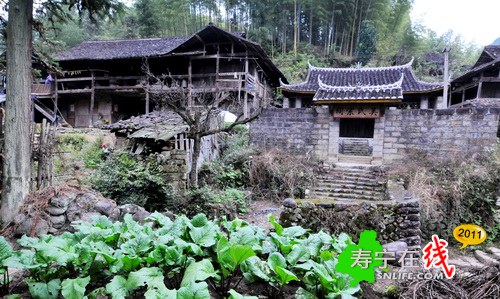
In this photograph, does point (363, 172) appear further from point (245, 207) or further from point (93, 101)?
point (93, 101)

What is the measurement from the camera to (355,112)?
1052 cm

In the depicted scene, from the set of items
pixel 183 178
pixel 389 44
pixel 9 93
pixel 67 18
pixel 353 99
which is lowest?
pixel 183 178

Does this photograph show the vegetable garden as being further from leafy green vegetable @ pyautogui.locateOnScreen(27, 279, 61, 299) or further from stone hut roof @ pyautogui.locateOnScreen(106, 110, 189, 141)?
stone hut roof @ pyautogui.locateOnScreen(106, 110, 189, 141)

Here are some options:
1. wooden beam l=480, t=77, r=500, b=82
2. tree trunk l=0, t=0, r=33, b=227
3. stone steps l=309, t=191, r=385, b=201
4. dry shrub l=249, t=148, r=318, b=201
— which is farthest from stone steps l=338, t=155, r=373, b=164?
wooden beam l=480, t=77, r=500, b=82

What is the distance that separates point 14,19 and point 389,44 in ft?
87.3

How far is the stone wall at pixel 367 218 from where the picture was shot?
5.94 meters

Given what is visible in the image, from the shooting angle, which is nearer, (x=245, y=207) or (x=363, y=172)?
(x=245, y=207)

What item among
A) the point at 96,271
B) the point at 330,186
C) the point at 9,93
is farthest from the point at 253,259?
the point at 330,186

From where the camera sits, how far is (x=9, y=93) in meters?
4.41

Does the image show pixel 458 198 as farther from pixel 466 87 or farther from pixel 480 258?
pixel 466 87

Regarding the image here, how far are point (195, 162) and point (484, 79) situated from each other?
17.9m

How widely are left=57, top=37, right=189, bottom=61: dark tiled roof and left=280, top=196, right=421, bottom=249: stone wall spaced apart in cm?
1226

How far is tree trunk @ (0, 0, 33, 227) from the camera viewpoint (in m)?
4.38

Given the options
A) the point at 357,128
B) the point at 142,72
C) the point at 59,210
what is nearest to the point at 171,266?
the point at 59,210
